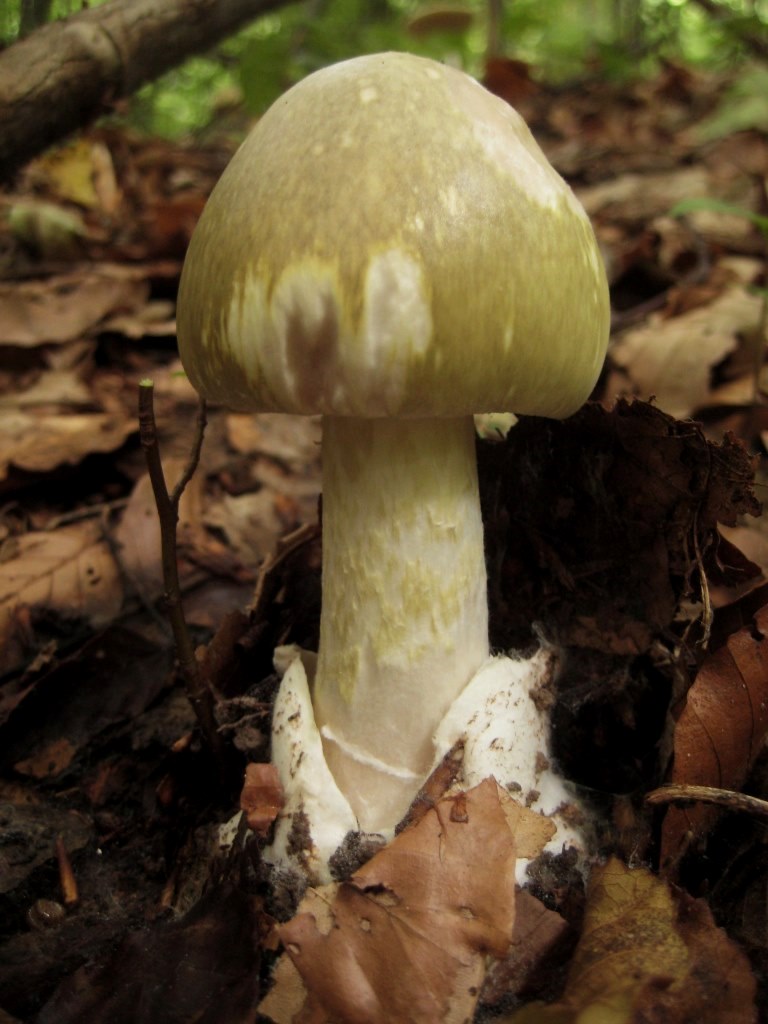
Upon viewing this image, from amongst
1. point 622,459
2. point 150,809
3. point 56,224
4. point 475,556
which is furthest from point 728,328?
point 56,224

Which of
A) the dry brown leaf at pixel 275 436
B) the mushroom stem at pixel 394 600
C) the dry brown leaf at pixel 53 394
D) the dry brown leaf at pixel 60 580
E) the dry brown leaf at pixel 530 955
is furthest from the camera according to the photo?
the dry brown leaf at pixel 275 436

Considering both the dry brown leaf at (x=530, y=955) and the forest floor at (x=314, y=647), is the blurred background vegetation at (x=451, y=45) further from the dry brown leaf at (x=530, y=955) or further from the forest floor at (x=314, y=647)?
the dry brown leaf at (x=530, y=955)

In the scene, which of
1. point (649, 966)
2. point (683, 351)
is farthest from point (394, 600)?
point (683, 351)

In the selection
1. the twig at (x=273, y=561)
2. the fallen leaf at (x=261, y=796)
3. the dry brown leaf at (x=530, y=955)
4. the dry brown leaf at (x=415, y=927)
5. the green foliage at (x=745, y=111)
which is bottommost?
the green foliage at (x=745, y=111)

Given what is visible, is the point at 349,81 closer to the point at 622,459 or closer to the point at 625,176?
the point at 622,459

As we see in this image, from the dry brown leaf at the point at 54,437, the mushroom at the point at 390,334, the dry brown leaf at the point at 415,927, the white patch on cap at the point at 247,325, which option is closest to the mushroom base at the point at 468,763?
the mushroom at the point at 390,334

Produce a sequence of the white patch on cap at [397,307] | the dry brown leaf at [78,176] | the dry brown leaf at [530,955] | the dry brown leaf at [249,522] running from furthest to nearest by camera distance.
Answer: the dry brown leaf at [78,176], the dry brown leaf at [249,522], the dry brown leaf at [530,955], the white patch on cap at [397,307]

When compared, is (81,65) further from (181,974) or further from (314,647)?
(181,974)
